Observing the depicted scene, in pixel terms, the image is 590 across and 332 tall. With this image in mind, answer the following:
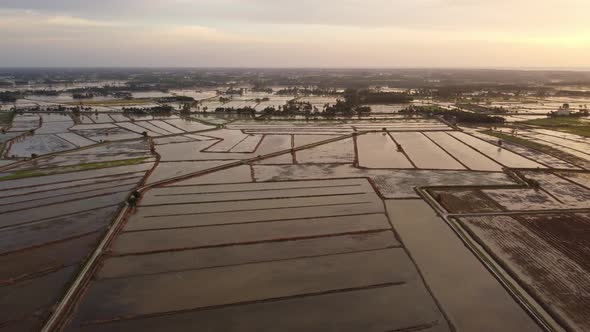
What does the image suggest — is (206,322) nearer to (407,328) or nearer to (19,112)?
(407,328)

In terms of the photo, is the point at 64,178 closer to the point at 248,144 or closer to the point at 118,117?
the point at 248,144

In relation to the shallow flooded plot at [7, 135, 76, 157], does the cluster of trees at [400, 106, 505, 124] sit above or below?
above

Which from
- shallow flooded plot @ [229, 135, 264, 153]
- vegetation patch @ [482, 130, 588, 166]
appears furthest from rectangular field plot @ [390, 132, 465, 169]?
shallow flooded plot @ [229, 135, 264, 153]

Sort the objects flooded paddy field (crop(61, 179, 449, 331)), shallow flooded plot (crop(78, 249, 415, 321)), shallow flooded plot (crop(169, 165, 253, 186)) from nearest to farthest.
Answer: flooded paddy field (crop(61, 179, 449, 331)) → shallow flooded plot (crop(78, 249, 415, 321)) → shallow flooded plot (crop(169, 165, 253, 186))

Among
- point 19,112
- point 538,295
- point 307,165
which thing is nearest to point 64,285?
point 538,295

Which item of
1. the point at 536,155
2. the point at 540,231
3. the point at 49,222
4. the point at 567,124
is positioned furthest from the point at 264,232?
the point at 567,124

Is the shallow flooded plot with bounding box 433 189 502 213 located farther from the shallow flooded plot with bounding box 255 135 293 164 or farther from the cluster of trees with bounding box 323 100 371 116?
the cluster of trees with bounding box 323 100 371 116
